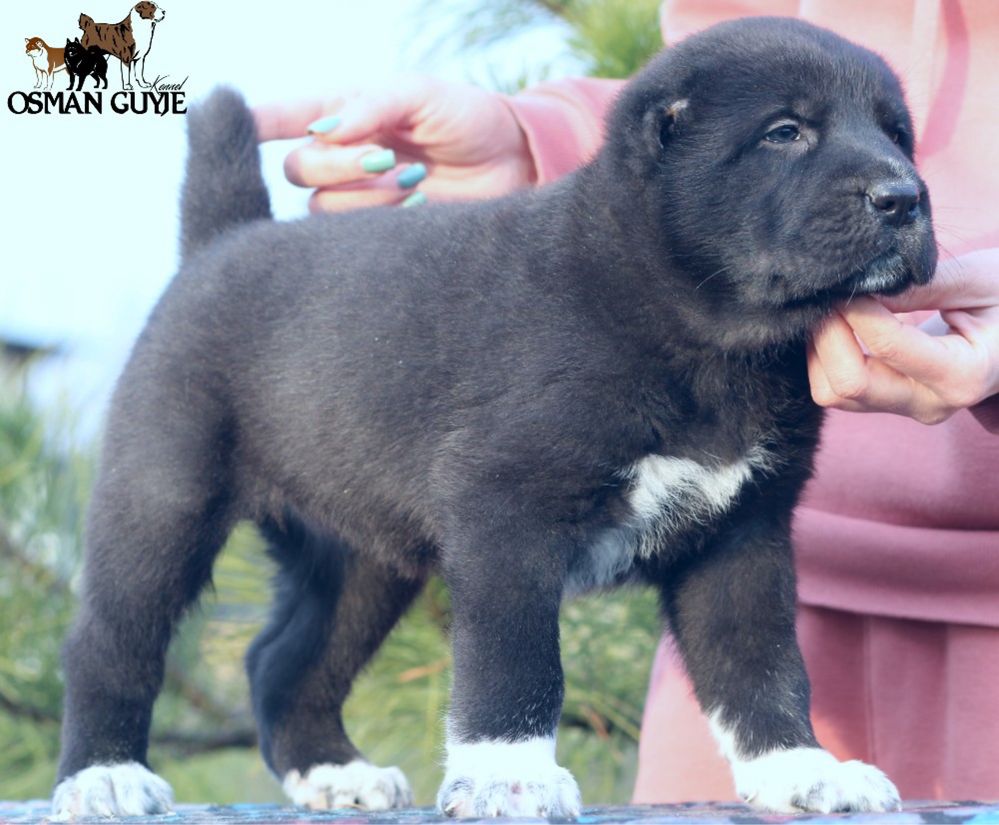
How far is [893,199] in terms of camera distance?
6.95 feet

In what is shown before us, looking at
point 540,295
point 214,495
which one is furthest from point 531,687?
point 214,495

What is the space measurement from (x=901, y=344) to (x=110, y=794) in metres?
1.45

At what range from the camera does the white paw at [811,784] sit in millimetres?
2123

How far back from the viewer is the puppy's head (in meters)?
2.15

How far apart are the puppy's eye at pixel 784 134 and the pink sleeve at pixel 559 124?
855mm

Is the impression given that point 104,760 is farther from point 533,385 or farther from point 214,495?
point 533,385

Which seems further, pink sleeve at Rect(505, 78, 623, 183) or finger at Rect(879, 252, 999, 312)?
pink sleeve at Rect(505, 78, 623, 183)

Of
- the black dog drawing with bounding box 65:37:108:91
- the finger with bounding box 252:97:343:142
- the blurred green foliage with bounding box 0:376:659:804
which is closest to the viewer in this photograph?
the finger with bounding box 252:97:343:142

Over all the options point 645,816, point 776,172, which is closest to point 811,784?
point 645,816

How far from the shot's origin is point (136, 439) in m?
2.64

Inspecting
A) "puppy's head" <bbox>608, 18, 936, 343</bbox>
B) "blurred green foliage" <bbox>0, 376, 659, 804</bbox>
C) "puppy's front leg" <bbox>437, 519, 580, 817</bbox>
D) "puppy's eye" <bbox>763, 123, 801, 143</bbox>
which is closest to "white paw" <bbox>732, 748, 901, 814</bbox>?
"puppy's front leg" <bbox>437, 519, 580, 817</bbox>

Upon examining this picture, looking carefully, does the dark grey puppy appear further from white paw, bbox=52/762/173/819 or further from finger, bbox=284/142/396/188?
finger, bbox=284/142/396/188

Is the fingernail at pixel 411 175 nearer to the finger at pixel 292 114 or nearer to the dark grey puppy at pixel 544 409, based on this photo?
the finger at pixel 292 114

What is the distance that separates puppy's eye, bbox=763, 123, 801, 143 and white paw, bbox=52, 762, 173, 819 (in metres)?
1.45
